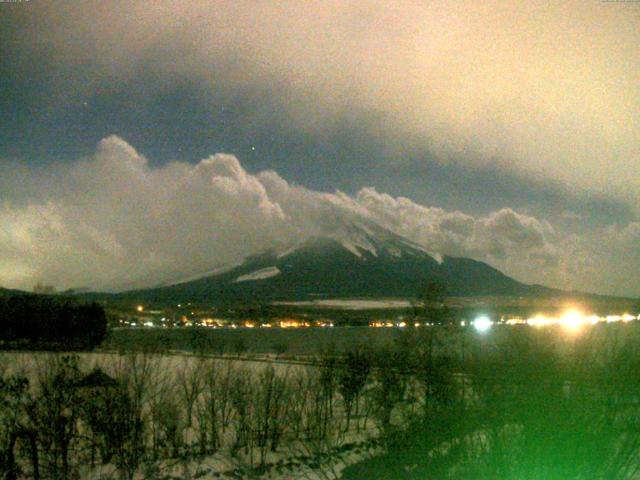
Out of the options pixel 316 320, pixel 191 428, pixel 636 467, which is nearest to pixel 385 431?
pixel 636 467

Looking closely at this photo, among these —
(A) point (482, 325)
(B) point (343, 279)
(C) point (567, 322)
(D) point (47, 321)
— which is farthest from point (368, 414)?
(B) point (343, 279)

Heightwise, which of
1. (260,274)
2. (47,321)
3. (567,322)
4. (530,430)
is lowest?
(47,321)

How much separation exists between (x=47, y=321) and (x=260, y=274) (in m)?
93.6

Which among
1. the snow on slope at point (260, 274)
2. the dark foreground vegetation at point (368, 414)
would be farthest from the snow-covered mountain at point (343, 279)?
the dark foreground vegetation at point (368, 414)

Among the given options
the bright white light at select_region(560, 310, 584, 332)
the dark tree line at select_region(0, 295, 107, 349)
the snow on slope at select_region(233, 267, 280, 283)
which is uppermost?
the snow on slope at select_region(233, 267, 280, 283)

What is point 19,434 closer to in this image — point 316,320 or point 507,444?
point 507,444

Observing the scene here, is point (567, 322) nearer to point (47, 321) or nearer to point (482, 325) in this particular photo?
point (482, 325)

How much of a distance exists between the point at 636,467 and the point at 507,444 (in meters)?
1.18

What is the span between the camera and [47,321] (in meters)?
44.0

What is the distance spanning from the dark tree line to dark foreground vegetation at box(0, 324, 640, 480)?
24.9 meters

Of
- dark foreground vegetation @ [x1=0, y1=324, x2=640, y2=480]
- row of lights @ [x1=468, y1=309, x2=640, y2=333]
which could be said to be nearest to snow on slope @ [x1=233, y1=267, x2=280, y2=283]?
row of lights @ [x1=468, y1=309, x2=640, y2=333]

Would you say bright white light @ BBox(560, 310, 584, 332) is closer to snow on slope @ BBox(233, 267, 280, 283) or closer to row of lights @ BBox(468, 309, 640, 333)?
row of lights @ BBox(468, 309, 640, 333)

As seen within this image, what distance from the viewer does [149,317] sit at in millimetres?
84750

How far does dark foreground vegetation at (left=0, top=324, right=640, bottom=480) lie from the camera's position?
556 centimetres
